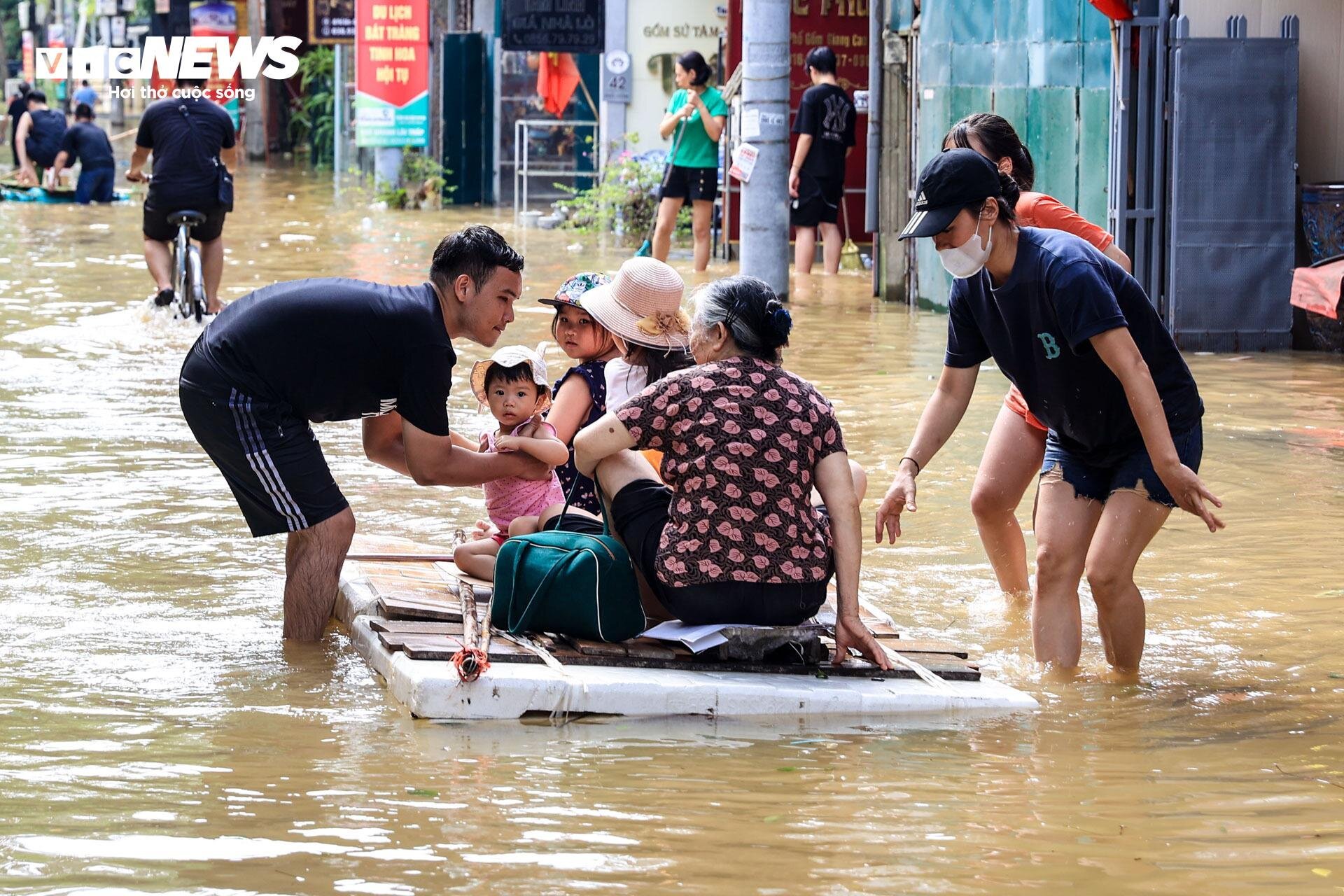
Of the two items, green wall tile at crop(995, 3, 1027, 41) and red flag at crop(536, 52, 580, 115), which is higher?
red flag at crop(536, 52, 580, 115)

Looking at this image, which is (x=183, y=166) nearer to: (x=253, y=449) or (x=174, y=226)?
(x=174, y=226)

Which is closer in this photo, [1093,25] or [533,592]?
[533,592]

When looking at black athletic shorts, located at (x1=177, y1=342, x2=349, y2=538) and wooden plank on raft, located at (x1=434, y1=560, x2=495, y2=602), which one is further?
wooden plank on raft, located at (x1=434, y1=560, x2=495, y2=602)

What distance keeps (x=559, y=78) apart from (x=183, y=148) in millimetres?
11457

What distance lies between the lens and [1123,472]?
5188 millimetres

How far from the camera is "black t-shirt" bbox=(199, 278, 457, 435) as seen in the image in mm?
5418

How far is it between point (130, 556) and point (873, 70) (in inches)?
378

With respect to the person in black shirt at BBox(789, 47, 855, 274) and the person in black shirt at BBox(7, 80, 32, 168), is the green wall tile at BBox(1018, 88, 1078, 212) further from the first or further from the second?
the person in black shirt at BBox(7, 80, 32, 168)

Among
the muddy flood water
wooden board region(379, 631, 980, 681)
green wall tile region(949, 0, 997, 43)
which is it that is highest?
green wall tile region(949, 0, 997, 43)

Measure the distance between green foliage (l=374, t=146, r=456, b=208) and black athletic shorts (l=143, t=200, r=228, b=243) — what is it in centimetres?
1168

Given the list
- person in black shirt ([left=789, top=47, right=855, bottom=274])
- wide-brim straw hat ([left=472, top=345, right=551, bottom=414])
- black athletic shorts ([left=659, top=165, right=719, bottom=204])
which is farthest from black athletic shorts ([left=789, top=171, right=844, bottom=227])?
wide-brim straw hat ([left=472, top=345, right=551, bottom=414])

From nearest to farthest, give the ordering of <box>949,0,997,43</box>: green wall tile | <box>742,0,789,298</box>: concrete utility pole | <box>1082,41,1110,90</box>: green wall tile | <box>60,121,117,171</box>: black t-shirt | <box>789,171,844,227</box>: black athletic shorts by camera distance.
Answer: <box>1082,41,1110,90</box>: green wall tile, <box>949,0,997,43</box>: green wall tile, <box>742,0,789,298</box>: concrete utility pole, <box>789,171,844,227</box>: black athletic shorts, <box>60,121,117,171</box>: black t-shirt

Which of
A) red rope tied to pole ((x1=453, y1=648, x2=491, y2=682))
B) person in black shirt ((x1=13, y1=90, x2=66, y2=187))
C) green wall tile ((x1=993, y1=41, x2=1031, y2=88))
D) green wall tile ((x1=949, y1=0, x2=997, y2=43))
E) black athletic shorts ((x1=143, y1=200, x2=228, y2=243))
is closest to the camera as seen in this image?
red rope tied to pole ((x1=453, y1=648, x2=491, y2=682))

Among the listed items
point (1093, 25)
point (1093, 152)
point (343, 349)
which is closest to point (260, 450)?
point (343, 349)
